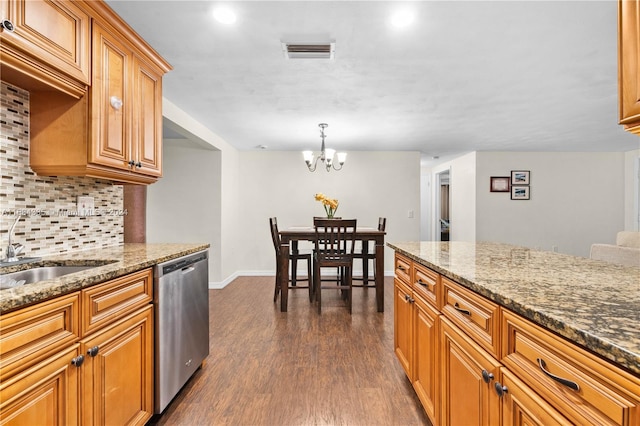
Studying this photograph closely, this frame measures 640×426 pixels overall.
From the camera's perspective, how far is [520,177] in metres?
6.04

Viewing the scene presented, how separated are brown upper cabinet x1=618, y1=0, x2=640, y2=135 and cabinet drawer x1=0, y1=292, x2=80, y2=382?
1758 millimetres

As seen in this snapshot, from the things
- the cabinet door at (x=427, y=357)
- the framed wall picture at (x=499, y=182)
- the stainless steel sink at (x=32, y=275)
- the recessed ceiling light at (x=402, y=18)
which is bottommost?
the cabinet door at (x=427, y=357)

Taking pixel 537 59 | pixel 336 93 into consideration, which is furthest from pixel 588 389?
pixel 336 93

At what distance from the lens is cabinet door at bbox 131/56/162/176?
2.05 metres

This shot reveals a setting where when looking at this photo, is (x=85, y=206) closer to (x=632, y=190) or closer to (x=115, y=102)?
(x=115, y=102)

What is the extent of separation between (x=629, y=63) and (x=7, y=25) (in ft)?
6.61

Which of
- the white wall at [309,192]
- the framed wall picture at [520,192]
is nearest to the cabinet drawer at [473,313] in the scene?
the white wall at [309,192]

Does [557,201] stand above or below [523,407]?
above

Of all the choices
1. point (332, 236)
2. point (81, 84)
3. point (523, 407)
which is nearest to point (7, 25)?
point (81, 84)

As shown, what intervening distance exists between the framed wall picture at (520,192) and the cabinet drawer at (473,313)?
548cm

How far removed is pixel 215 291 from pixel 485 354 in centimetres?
416

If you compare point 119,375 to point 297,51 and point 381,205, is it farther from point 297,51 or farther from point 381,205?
point 381,205

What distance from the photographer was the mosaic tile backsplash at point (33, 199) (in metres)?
1.60

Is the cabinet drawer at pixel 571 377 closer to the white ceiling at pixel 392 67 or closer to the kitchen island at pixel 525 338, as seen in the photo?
the kitchen island at pixel 525 338
